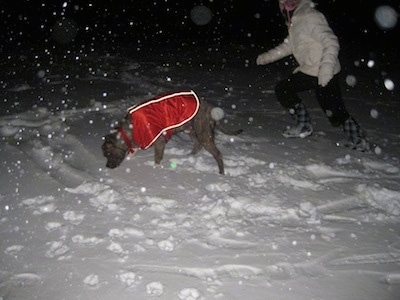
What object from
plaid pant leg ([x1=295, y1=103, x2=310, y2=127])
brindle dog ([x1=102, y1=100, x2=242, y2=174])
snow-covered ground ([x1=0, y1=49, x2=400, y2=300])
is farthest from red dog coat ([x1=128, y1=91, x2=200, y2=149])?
plaid pant leg ([x1=295, y1=103, x2=310, y2=127])

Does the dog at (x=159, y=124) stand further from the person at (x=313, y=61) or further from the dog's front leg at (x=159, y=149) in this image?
the person at (x=313, y=61)

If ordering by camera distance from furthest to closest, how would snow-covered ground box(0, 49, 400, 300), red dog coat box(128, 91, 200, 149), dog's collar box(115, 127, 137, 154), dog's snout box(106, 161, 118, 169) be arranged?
dog's snout box(106, 161, 118, 169)
dog's collar box(115, 127, 137, 154)
red dog coat box(128, 91, 200, 149)
snow-covered ground box(0, 49, 400, 300)

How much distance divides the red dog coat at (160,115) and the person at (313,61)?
5.45 feet

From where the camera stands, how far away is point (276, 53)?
17.1 feet

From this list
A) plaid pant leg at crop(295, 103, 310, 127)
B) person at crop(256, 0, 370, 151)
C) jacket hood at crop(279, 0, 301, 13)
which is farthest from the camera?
plaid pant leg at crop(295, 103, 310, 127)

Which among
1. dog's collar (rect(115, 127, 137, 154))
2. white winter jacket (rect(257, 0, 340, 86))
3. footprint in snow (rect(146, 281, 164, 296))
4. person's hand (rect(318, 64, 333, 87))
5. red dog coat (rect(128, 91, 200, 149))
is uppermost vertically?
white winter jacket (rect(257, 0, 340, 86))

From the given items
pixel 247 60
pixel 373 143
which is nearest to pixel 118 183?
pixel 373 143

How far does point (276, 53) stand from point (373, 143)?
2127mm

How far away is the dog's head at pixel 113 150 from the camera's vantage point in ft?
13.8

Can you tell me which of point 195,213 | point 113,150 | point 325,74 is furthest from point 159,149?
point 325,74

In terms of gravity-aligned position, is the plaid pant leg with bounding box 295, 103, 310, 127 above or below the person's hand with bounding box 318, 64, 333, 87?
below

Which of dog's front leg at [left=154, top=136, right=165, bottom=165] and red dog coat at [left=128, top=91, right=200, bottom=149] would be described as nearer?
red dog coat at [left=128, top=91, right=200, bottom=149]

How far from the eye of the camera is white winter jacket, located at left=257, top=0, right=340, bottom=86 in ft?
14.7

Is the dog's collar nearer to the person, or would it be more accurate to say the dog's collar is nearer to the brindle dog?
the brindle dog
